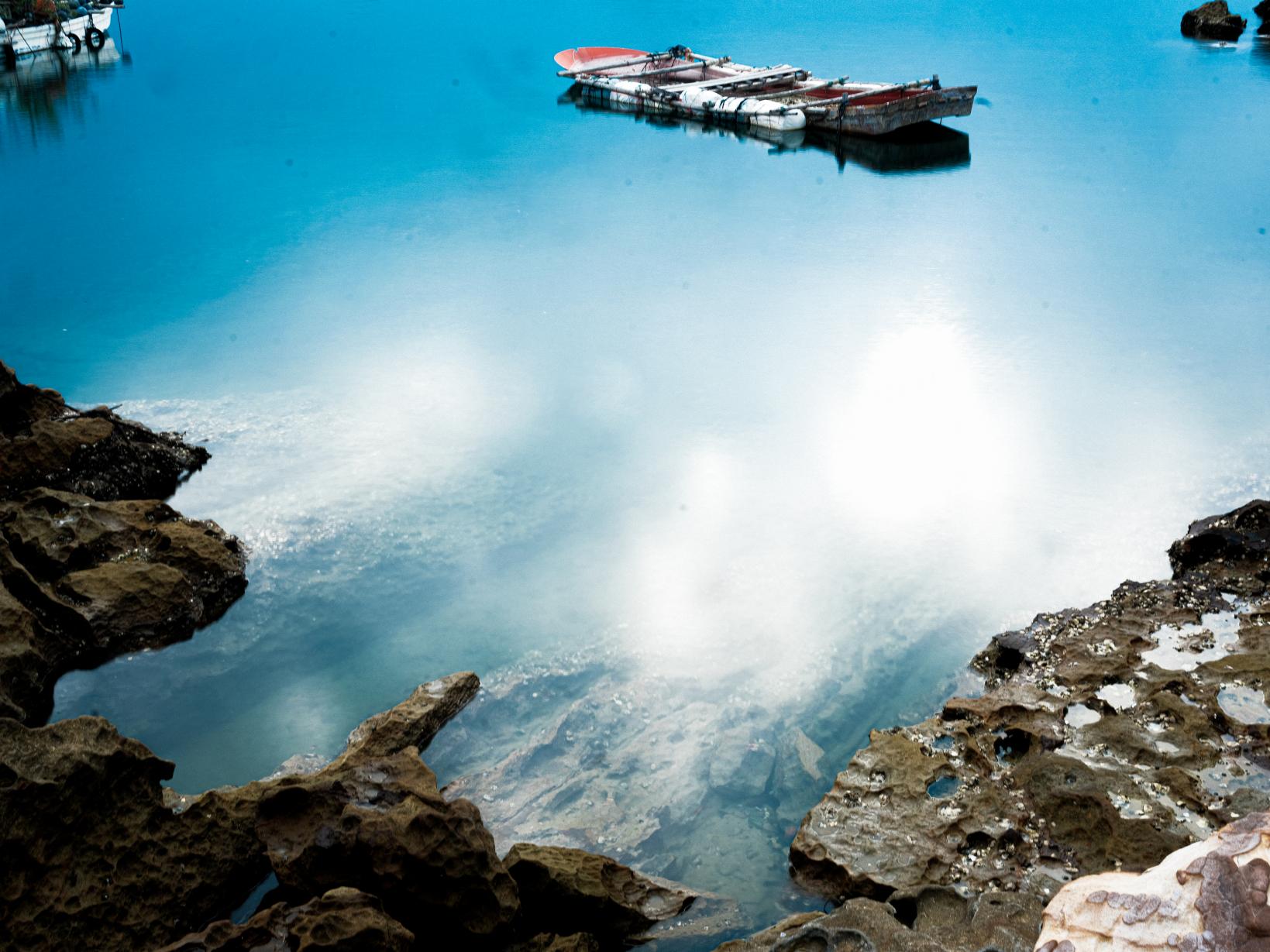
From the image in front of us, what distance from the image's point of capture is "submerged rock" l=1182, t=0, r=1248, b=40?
32031 millimetres

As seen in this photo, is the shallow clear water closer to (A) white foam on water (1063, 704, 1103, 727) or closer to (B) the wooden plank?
(A) white foam on water (1063, 704, 1103, 727)

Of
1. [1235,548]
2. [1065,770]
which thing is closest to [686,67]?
[1235,548]

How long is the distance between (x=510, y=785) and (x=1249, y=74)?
94.7 ft

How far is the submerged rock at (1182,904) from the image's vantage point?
1.70m

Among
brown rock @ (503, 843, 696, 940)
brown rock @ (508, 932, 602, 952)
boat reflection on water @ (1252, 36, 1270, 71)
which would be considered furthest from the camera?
boat reflection on water @ (1252, 36, 1270, 71)

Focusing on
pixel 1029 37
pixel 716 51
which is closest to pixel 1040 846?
pixel 716 51

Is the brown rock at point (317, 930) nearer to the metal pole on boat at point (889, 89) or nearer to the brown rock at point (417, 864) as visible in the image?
the brown rock at point (417, 864)

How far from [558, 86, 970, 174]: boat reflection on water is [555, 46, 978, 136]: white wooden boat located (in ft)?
0.77

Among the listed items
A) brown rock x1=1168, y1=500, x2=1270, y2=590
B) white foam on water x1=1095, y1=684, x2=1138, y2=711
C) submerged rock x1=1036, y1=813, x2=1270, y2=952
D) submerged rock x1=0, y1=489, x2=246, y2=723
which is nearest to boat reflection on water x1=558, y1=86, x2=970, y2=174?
brown rock x1=1168, y1=500, x2=1270, y2=590

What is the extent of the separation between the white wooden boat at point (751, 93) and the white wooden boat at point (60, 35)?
14719mm

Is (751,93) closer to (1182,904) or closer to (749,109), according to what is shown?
(749,109)

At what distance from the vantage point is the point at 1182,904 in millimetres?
1789

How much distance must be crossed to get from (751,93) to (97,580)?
22.4m

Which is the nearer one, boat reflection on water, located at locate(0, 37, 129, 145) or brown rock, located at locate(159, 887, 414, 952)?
brown rock, located at locate(159, 887, 414, 952)
